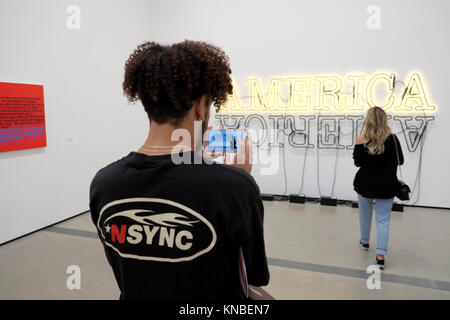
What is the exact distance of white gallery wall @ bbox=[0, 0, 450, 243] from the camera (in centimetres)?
388

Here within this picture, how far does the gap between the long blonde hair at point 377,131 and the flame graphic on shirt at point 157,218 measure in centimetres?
259

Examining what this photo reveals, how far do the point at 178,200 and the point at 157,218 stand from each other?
9 centimetres

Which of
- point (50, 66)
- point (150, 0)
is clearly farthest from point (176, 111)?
point (150, 0)

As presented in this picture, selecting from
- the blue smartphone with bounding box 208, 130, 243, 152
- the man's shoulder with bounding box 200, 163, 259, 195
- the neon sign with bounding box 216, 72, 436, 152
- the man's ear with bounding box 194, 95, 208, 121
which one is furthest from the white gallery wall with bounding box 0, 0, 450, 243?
the man's shoulder with bounding box 200, 163, 259, 195

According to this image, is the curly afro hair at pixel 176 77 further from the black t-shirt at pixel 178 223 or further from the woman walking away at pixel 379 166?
the woman walking away at pixel 379 166

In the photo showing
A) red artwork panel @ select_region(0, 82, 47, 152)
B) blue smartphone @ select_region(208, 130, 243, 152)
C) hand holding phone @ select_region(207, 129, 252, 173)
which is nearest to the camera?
hand holding phone @ select_region(207, 129, 252, 173)

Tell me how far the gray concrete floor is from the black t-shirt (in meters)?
1.92

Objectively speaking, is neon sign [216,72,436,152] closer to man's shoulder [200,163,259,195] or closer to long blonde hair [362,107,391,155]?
long blonde hair [362,107,391,155]

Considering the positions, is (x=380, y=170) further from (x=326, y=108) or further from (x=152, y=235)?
(x=152, y=235)

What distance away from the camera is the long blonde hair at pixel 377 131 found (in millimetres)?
2943

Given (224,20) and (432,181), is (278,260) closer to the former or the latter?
(432,181)

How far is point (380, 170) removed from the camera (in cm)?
302

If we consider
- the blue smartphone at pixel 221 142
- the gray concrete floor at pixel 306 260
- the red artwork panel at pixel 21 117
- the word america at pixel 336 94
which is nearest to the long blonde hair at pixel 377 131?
the gray concrete floor at pixel 306 260

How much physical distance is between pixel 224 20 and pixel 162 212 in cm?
554
